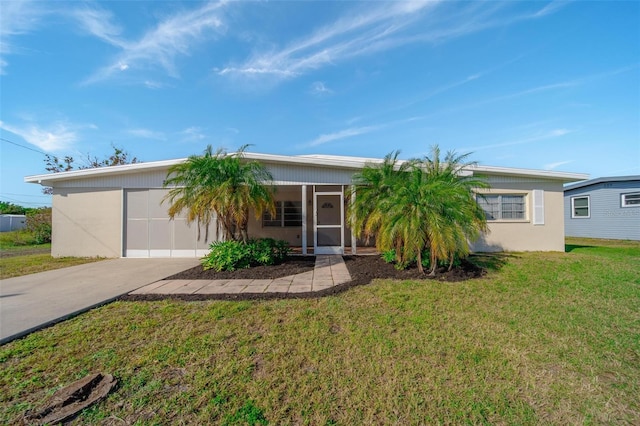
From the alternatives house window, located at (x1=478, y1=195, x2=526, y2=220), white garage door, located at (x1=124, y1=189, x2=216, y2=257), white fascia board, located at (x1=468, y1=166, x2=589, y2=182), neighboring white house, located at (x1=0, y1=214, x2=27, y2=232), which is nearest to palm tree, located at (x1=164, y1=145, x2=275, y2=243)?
white garage door, located at (x1=124, y1=189, x2=216, y2=257)

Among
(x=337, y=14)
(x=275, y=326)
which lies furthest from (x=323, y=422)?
(x=337, y=14)

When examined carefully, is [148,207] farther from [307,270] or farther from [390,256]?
[390,256]

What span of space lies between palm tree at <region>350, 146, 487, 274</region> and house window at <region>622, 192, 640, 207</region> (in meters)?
14.3

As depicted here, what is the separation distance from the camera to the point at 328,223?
10.1 metres

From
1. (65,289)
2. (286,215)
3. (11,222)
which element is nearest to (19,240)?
(11,222)

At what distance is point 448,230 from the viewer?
6047 millimetres

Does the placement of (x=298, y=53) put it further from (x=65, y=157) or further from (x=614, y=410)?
(x=65, y=157)

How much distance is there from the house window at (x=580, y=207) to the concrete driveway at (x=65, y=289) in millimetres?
21909

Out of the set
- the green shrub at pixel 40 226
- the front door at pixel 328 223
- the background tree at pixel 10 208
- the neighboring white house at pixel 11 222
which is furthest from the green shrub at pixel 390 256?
the background tree at pixel 10 208

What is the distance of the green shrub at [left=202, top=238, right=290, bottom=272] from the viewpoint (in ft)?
23.3

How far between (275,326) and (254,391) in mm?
1298

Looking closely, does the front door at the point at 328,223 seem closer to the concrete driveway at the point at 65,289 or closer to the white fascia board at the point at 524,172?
the concrete driveway at the point at 65,289

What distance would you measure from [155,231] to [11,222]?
22059 millimetres

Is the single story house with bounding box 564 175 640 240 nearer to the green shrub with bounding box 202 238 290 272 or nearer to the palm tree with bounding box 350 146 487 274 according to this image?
the palm tree with bounding box 350 146 487 274
